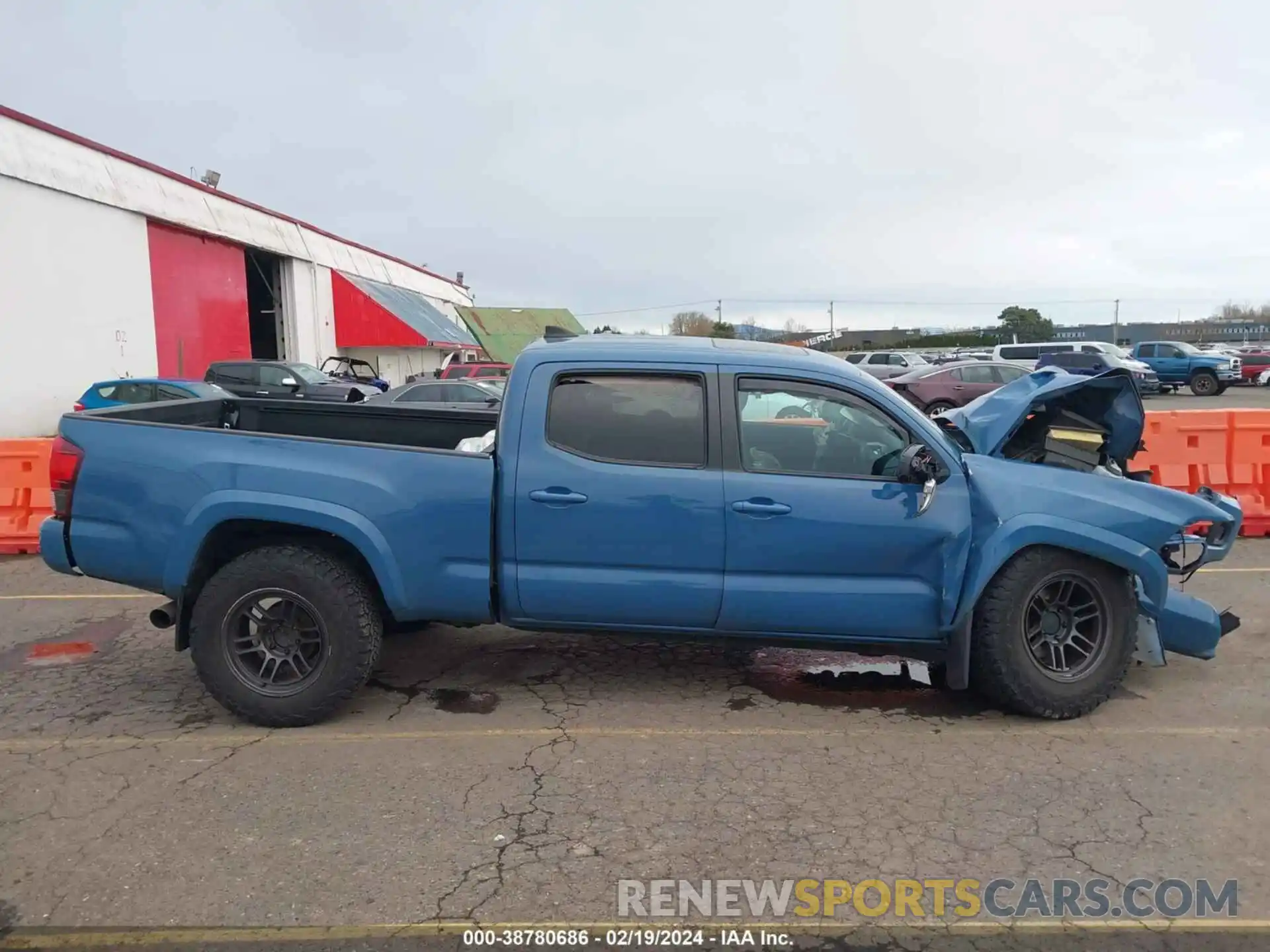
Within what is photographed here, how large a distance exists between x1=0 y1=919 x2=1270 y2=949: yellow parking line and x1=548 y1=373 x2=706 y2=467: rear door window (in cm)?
207

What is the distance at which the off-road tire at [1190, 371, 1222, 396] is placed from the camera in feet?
99.9

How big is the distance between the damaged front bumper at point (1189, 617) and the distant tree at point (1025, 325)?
217 feet

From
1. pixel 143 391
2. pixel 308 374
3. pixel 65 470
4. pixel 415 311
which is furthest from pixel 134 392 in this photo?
pixel 415 311

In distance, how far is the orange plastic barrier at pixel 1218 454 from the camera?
886 centimetres

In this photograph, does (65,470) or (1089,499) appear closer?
(1089,499)

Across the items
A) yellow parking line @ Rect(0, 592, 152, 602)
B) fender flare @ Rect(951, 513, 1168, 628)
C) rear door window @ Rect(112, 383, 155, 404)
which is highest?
rear door window @ Rect(112, 383, 155, 404)

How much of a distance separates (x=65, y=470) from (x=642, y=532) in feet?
9.39

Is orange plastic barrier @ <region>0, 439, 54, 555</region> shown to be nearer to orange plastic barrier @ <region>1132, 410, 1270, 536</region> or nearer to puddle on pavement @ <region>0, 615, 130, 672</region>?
puddle on pavement @ <region>0, 615, 130, 672</region>

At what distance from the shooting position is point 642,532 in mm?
4328

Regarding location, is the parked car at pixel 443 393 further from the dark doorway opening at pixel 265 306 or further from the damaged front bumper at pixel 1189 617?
the dark doorway opening at pixel 265 306

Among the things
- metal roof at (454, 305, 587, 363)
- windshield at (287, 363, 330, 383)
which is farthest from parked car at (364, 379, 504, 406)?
metal roof at (454, 305, 587, 363)

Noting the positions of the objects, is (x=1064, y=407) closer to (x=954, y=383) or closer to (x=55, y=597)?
(x=55, y=597)

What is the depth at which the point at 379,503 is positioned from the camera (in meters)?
4.34

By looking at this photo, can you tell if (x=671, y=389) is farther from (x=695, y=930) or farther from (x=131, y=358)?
(x=131, y=358)
